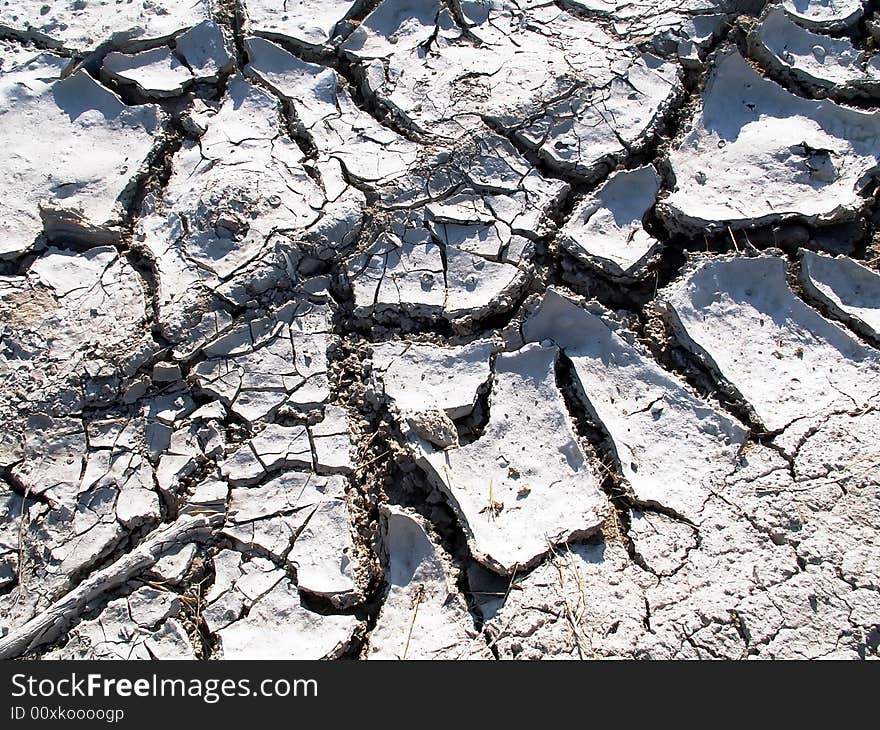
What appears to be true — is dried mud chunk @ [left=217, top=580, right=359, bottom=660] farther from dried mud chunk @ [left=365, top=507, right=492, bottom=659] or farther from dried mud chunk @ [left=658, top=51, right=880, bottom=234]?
dried mud chunk @ [left=658, top=51, right=880, bottom=234]

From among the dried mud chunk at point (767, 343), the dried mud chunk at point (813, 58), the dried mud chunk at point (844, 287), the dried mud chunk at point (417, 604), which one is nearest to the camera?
the dried mud chunk at point (417, 604)

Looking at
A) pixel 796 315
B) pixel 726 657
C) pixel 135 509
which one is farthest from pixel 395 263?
pixel 726 657

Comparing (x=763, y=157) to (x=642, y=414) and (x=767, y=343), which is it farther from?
(x=642, y=414)

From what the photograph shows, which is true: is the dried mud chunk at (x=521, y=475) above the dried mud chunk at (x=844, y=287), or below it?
below

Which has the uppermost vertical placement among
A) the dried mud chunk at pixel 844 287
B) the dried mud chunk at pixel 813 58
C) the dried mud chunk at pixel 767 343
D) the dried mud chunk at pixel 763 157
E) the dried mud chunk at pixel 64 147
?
the dried mud chunk at pixel 813 58

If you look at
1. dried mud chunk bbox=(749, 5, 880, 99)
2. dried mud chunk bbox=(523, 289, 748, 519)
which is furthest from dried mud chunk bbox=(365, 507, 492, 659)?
dried mud chunk bbox=(749, 5, 880, 99)

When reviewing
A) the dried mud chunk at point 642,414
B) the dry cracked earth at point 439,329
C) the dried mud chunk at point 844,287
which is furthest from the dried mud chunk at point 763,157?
the dried mud chunk at point 642,414

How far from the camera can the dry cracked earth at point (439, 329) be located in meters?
1.93

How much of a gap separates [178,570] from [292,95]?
1.52 m

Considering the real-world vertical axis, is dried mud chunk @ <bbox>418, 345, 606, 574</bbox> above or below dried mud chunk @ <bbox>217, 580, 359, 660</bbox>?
above

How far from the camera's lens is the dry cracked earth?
193cm

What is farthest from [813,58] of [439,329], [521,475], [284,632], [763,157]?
[284,632]

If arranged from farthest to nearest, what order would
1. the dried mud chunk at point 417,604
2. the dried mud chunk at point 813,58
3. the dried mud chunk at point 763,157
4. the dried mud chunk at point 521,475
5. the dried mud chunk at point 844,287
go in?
1. the dried mud chunk at point 813,58
2. the dried mud chunk at point 763,157
3. the dried mud chunk at point 844,287
4. the dried mud chunk at point 521,475
5. the dried mud chunk at point 417,604

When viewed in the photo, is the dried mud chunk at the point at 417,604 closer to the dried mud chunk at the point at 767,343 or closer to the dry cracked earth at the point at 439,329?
the dry cracked earth at the point at 439,329
